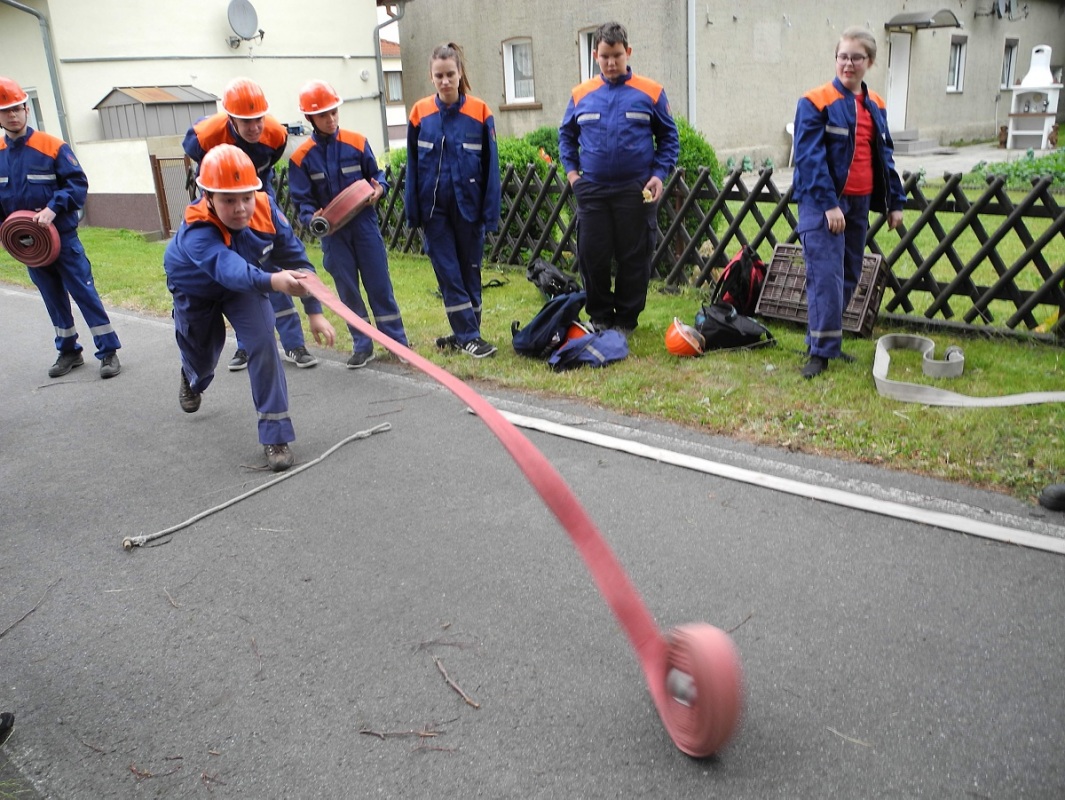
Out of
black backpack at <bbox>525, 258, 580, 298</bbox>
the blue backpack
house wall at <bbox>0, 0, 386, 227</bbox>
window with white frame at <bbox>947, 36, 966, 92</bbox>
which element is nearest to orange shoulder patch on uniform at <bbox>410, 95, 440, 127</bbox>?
the blue backpack

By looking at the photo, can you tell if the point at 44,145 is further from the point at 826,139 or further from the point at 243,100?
the point at 826,139

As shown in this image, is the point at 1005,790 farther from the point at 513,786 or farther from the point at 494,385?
the point at 494,385

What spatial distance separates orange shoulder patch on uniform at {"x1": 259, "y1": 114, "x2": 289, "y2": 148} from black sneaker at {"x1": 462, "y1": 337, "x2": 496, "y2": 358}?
1.93 m

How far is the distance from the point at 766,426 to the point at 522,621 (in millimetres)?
2223

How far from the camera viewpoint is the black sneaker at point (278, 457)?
4800mm

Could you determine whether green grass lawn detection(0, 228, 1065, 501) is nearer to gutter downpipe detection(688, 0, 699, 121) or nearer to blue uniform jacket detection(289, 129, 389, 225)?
blue uniform jacket detection(289, 129, 389, 225)

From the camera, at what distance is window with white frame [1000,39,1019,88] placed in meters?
24.8

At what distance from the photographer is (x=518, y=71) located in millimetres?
18969

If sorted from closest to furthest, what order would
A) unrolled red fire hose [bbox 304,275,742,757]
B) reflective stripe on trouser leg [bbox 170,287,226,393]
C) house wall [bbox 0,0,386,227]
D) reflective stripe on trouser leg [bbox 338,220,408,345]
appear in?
unrolled red fire hose [bbox 304,275,742,757] → reflective stripe on trouser leg [bbox 170,287,226,393] → reflective stripe on trouser leg [bbox 338,220,408,345] → house wall [bbox 0,0,386,227]

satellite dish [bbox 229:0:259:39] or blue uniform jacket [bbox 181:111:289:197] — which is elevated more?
satellite dish [bbox 229:0:259:39]

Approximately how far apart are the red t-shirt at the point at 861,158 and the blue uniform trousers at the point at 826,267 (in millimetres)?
59

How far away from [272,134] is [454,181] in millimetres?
1266

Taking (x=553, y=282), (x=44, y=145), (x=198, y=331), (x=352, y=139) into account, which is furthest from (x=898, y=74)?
(x=198, y=331)

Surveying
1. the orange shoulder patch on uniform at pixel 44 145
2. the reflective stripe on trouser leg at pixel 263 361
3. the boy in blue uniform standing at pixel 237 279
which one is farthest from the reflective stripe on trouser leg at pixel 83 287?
the reflective stripe on trouser leg at pixel 263 361
